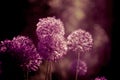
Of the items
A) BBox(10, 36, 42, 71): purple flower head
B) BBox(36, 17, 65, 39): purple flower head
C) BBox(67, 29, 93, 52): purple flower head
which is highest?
BBox(36, 17, 65, 39): purple flower head

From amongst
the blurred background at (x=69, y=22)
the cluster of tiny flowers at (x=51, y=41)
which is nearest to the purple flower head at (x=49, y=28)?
the cluster of tiny flowers at (x=51, y=41)

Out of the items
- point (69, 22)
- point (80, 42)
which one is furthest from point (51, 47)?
point (69, 22)

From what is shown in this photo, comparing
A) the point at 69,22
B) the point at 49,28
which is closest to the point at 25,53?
the point at 49,28

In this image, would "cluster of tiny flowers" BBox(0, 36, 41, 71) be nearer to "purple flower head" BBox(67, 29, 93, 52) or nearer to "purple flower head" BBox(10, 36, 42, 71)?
"purple flower head" BBox(10, 36, 42, 71)

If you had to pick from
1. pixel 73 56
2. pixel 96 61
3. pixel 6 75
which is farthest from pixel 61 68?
pixel 6 75

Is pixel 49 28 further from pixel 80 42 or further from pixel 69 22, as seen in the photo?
pixel 69 22

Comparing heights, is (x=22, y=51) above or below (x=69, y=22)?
below

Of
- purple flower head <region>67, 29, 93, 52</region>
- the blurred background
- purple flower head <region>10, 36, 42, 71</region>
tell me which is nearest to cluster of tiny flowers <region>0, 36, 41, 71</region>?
purple flower head <region>10, 36, 42, 71</region>

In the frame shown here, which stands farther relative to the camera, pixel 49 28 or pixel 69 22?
pixel 69 22
